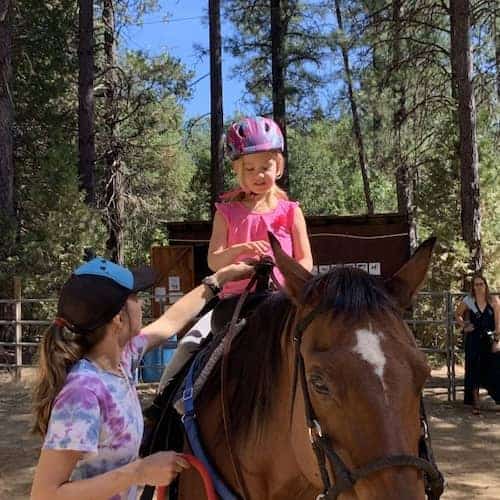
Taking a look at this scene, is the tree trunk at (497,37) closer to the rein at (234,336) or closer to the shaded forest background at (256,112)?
the shaded forest background at (256,112)

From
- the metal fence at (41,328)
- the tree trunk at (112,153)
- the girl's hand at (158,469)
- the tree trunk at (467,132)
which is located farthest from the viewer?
the tree trunk at (112,153)

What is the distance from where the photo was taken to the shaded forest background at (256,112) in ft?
41.4

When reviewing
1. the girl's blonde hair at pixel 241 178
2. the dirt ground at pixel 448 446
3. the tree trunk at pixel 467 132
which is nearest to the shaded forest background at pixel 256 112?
the tree trunk at pixel 467 132

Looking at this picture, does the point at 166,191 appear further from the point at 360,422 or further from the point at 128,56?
the point at 360,422

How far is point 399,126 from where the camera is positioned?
1485cm

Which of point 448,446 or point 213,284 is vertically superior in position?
point 213,284

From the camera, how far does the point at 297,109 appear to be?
65.8ft

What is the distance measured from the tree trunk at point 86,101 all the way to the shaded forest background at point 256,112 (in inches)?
1.7

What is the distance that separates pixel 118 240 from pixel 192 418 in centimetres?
1458

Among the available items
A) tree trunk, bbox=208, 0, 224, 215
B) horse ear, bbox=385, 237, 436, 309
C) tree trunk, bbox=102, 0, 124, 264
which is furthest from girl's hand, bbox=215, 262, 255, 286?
tree trunk, bbox=102, 0, 124, 264

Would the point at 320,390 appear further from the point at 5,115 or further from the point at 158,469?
the point at 5,115

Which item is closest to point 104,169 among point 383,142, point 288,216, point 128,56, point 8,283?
point 128,56

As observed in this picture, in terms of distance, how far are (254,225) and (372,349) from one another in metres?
1.27

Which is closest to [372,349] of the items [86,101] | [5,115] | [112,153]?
[5,115]
